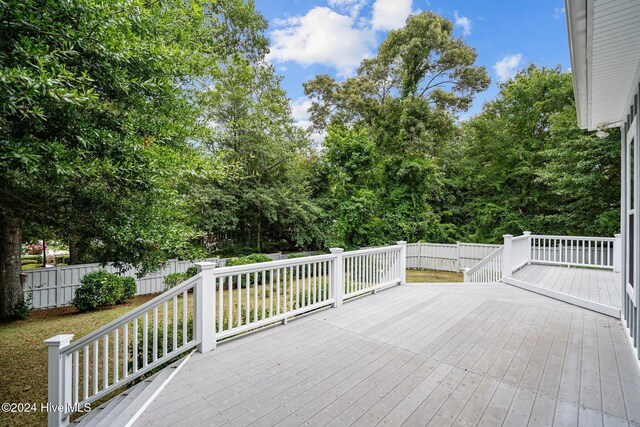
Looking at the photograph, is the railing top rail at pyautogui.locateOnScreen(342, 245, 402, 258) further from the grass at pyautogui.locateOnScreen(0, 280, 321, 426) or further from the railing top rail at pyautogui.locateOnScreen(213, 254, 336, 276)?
the grass at pyautogui.locateOnScreen(0, 280, 321, 426)

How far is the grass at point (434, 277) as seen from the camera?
34.2ft

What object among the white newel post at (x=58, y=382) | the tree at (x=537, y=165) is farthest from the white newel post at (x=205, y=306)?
the tree at (x=537, y=165)

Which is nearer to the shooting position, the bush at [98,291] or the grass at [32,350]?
the grass at [32,350]

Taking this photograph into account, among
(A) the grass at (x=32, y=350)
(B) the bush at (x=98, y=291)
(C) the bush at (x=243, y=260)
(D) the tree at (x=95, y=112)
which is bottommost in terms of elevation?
(A) the grass at (x=32, y=350)

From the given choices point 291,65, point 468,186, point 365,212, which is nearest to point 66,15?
point 365,212

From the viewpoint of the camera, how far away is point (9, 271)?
686cm

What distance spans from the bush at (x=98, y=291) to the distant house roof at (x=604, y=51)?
947 centimetres

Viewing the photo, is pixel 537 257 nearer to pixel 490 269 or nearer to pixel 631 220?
pixel 490 269

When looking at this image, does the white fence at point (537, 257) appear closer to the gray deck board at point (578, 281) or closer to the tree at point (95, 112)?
the gray deck board at point (578, 281)

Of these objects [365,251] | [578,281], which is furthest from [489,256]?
[365,251]

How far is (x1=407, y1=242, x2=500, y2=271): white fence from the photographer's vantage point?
11727mm

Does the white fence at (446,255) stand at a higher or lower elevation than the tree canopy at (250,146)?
lower

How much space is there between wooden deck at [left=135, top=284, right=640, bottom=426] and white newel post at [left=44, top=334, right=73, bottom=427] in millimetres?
821

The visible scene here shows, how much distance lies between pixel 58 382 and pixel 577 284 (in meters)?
8.30
